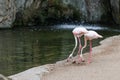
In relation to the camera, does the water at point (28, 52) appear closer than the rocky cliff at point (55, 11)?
Yes

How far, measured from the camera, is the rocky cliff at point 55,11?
120ft

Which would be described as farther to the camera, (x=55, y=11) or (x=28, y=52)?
(x=55, y=11)

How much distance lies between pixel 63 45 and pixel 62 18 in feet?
61.7

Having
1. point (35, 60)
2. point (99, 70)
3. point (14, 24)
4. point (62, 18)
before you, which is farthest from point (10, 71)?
point (62, 18)

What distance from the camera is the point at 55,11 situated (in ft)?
133

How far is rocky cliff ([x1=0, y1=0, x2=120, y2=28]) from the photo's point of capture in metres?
36.5

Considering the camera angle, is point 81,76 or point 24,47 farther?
point 24,47

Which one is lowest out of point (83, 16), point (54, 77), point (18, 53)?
point (83, 16)

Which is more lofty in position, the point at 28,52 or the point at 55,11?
the point at 28,52

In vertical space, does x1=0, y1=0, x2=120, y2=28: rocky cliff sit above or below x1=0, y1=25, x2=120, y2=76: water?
below

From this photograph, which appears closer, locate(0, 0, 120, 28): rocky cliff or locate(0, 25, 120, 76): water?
locate(0, 25, 120, 76): water

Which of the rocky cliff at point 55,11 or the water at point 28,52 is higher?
the water at point 28,52

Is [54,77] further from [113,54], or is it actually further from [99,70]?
[113,54]

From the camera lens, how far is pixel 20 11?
1507 inches
